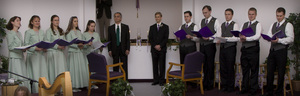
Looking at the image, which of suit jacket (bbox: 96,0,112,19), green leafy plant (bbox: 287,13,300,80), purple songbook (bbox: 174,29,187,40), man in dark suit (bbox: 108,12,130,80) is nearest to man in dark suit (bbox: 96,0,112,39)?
suit jacket (bbox: 96,0,112,19)

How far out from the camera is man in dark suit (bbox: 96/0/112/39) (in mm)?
8641

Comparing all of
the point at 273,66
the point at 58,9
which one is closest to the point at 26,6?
the point at 58,9

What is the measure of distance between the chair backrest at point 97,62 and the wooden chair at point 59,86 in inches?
101

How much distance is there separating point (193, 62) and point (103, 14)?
4.42 meters

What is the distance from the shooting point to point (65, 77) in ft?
7.31

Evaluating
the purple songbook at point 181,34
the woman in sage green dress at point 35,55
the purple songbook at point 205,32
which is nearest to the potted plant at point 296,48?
the purple songbook at point 205,32

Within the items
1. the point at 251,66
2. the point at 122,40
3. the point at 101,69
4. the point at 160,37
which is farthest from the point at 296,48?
the point at 101,69

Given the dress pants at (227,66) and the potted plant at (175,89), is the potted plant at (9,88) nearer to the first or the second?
the potted plant at (175,89)

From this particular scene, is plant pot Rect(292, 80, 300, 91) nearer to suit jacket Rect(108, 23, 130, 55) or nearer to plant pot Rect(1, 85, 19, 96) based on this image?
suit jacket Rect(108, 23, 130, 55)

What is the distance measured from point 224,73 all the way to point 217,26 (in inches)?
35.6

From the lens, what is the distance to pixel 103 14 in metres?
9.05

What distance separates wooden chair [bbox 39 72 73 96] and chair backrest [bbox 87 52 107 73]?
2571 millimetres

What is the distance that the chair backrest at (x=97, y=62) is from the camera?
5211 millimetres

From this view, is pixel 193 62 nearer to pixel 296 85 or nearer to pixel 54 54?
pixel 296 85
